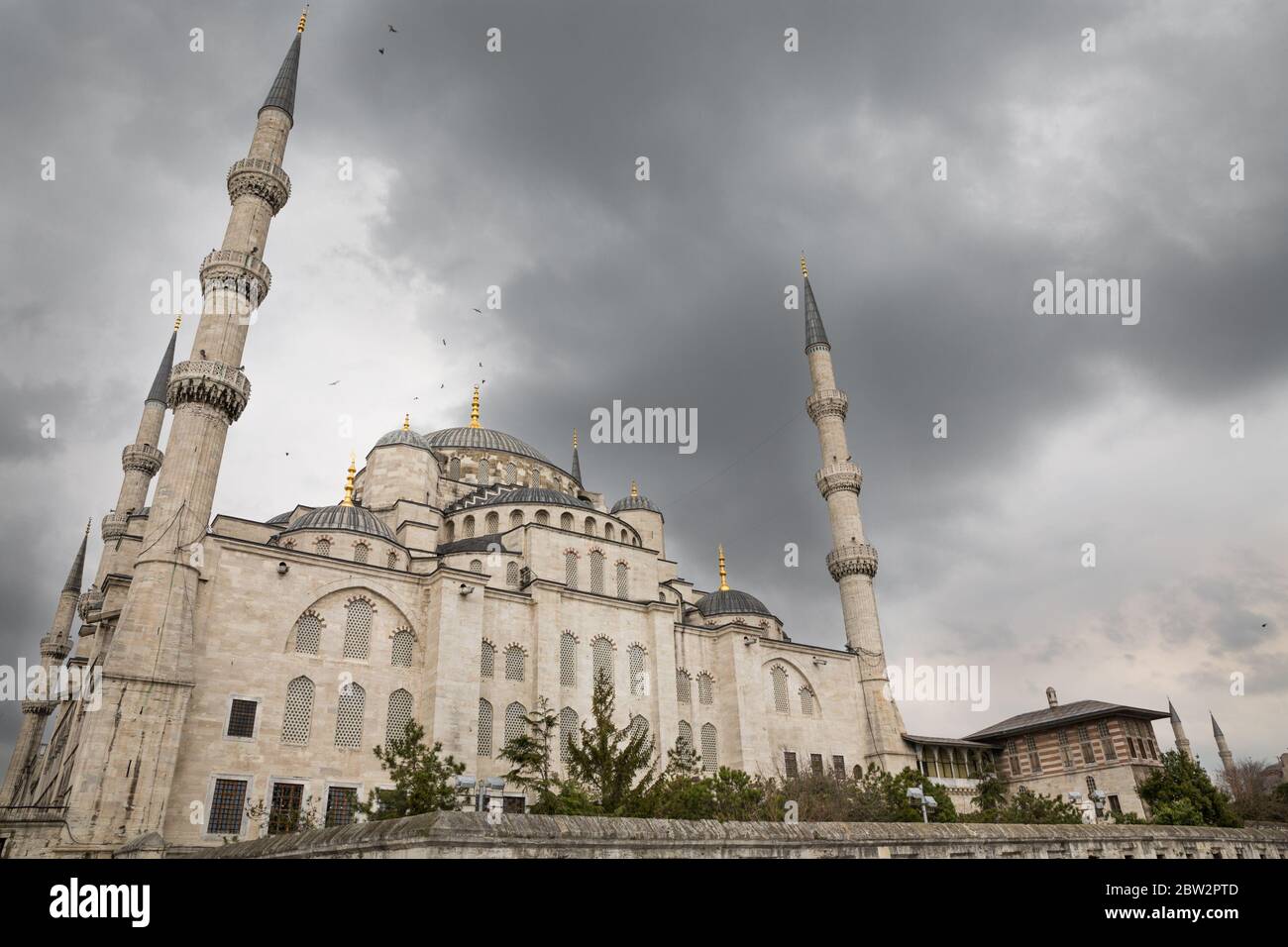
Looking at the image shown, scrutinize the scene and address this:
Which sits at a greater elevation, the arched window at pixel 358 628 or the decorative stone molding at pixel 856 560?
the decorative stone molding at pixel 856 560

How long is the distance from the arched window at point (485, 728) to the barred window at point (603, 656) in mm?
4174

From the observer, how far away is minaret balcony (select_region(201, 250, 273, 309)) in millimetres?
24625

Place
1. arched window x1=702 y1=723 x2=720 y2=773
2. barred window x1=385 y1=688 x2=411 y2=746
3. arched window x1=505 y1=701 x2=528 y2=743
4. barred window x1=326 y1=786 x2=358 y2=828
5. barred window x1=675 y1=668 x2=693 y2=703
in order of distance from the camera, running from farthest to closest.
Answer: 1. barred window x1=675 y1=668 x2=693 y2=703
2. arched window x1=702 y1=723 x2=720 y2=773
3. arched window x1=505 y1=701 x2=528 y2=743
4. barred window x1=385 y1=688 x2=411 y2=746
5. barred window x1=326 y1=786 x2=358 y2=828

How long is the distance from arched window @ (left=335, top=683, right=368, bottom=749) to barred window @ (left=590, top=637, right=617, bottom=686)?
25.8ft

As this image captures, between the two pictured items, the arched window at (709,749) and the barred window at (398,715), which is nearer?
the barred window at (398,715)

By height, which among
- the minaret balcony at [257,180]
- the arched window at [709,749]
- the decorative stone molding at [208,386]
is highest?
the minaret balcony at [257,180]

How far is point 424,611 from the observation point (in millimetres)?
25000

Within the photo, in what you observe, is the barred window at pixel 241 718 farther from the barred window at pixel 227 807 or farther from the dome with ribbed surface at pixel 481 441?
A: the dome with ribbed surface at pixel 481 441

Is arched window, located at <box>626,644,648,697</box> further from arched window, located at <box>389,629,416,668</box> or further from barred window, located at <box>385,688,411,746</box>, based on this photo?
barred window, located at <box>385,688,411,746</box>

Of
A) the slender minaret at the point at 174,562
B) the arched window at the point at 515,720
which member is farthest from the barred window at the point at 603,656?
the slender minaret at the point at 174,562

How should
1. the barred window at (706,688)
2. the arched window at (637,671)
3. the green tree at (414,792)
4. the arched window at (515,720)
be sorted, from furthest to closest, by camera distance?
the barred window at (706,688), the arched window at (637,671), the arched window at (515,720), the green tree at (414,792)

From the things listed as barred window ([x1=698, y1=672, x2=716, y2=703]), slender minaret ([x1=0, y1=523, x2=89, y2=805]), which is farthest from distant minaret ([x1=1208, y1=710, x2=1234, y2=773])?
slender minaret ([x1=0, y1=523, x2=89, y2=805])

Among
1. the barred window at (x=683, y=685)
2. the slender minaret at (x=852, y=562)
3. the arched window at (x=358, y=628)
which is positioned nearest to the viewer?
the arched window at (x=358, y=628)

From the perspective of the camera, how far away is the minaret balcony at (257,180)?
26188 mm
